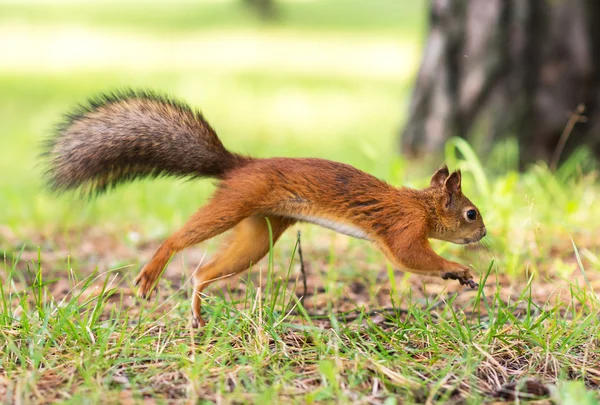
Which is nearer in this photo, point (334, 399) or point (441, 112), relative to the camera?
point (334, 399)

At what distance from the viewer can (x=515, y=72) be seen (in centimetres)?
551

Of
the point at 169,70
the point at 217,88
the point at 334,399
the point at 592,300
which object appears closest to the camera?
the point at 334,399

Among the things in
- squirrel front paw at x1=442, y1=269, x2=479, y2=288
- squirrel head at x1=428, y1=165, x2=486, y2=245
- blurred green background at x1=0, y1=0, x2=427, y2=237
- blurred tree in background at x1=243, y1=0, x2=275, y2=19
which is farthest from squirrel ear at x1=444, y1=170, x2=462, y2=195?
blurred tree in background at x1=243, y1=0, x2=275, y2=19

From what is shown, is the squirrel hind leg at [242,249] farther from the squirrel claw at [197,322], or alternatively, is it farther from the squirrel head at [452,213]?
the squirrel head at [452,213]

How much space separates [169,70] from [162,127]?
37.1 ft

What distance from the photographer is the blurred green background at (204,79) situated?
5410 millimetres

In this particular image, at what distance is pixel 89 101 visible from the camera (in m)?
3.04

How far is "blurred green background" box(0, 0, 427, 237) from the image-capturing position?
5.41 m

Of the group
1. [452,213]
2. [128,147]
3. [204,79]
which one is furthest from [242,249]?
[204,79]

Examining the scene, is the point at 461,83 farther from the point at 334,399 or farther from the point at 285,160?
the point at 334,399

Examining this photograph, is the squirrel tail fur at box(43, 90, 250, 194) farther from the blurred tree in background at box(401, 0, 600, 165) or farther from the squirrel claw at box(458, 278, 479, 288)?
the blurred tree in background at box(401, 0, 600, 165)

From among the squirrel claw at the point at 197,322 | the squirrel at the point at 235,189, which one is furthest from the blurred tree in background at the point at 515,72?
the squirrel claw at the point at 197,322

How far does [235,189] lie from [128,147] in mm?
435

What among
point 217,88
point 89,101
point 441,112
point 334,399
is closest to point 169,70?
point 217,88
